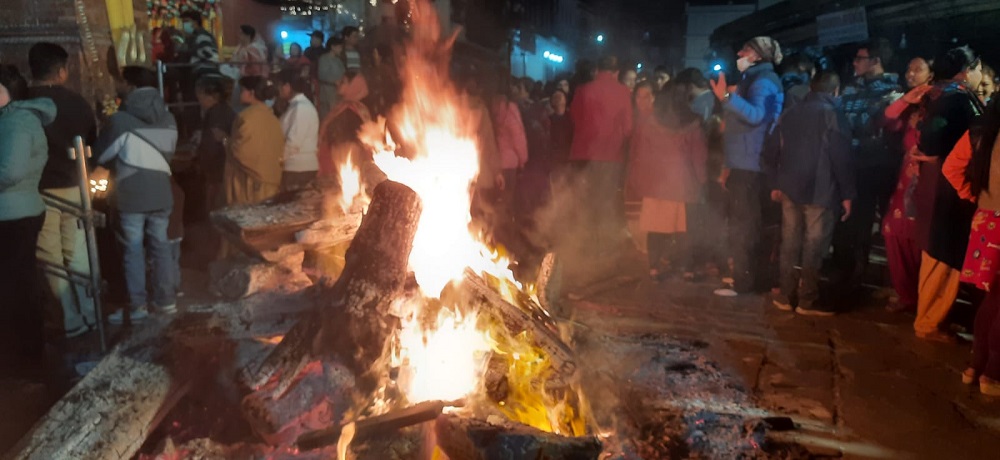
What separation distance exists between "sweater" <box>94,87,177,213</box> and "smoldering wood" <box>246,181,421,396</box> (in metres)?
2.89

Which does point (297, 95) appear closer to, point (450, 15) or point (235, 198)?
point (235, 198)

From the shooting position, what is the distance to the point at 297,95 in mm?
8008

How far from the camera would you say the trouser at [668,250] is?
8.60 m

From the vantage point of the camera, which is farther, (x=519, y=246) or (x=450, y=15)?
(x=450, y=15)

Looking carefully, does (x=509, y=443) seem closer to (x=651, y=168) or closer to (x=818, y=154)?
(x=818, y=154)

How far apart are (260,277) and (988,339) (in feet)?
18.9

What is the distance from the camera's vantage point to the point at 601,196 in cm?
956

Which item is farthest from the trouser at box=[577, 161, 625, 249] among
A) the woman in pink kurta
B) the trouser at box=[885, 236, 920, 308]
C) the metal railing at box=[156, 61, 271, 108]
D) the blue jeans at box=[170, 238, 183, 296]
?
the metal railing at box=[156, 61, 271, 108]

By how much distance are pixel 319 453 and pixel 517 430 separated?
1.17m

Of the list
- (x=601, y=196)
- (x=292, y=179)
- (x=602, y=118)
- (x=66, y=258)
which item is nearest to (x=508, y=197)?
(x=601, y=196)

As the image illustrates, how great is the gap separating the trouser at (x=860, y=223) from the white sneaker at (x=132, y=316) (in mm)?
7525

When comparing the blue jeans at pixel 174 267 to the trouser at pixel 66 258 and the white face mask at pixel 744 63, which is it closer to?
the trouser at pixel 66 258

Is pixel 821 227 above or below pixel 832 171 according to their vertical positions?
below

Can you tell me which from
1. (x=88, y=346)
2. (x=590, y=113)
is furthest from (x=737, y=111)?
(x=88, y=346)
